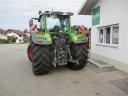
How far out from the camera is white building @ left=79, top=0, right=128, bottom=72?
8.34m

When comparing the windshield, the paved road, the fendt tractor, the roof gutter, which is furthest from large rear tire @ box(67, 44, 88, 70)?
the roof gutter

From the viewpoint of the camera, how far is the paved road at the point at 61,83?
19.7 feet

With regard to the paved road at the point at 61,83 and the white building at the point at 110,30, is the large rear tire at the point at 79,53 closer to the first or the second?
the paved road at the point at 61,83

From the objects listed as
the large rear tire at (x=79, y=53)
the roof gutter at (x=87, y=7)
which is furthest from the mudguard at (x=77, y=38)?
the roof gutter at (x=87, y=7)

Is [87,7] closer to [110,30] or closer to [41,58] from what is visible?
[110,30]

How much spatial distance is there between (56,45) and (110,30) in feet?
10.4

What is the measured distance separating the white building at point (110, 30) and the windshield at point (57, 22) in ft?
6.97

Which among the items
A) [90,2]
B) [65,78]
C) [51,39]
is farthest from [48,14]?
[90,2]

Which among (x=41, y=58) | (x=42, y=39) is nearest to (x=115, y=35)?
(x=42, y=39)

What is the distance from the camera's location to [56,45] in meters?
8.44

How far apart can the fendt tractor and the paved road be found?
17.6 inches

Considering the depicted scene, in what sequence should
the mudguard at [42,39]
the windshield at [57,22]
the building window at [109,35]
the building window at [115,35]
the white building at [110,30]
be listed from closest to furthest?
the mudguard at [42,39] < the white building at [110,30] < the windshield at [57,22] < the building window at [115,35] < the building window at [109,35]

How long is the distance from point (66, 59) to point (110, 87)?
2.55m

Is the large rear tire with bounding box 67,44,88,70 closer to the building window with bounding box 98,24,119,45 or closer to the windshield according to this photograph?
the windshield
